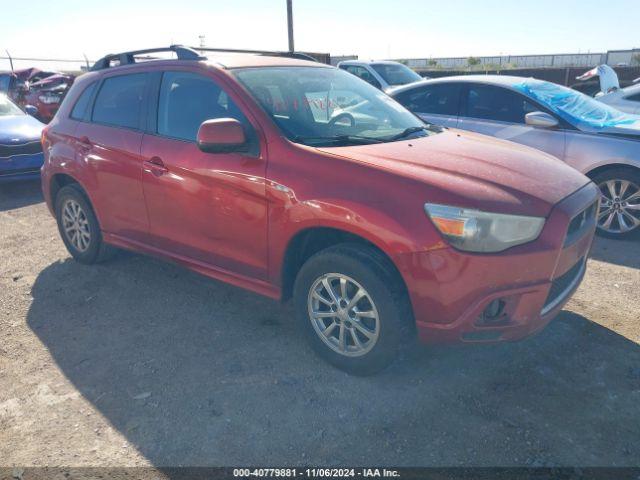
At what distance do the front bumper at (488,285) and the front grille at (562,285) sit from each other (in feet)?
0.05

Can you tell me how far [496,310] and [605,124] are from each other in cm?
386

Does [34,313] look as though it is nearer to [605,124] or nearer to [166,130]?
[166,130]

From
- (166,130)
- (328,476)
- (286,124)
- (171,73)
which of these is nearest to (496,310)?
(328,476)

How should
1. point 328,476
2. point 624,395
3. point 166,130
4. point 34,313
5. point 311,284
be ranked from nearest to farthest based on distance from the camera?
1. point 328,476
2. point 624,395
3. point 311,284
4. point 166,130
5. point 34,313

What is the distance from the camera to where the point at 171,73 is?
151 inches

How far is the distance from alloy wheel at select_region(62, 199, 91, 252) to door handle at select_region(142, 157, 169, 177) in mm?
1241

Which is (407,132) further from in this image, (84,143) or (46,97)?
(46,97)

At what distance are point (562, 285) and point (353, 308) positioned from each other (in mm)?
1235

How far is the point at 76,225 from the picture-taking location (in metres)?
4.83

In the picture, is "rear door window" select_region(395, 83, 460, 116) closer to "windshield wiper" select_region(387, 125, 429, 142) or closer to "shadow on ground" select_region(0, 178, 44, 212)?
"windshield wiper" select_region(387, 125, 429, 142)

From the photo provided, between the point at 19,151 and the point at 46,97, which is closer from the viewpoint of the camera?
the point at 19,151

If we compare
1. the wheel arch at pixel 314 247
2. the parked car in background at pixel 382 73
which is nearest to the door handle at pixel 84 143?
the wheel arch at pixel 314 247

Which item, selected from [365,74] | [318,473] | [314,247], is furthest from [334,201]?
[365,74]

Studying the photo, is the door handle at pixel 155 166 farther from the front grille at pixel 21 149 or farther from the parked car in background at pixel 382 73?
the parked car in background at pixel 382 73
